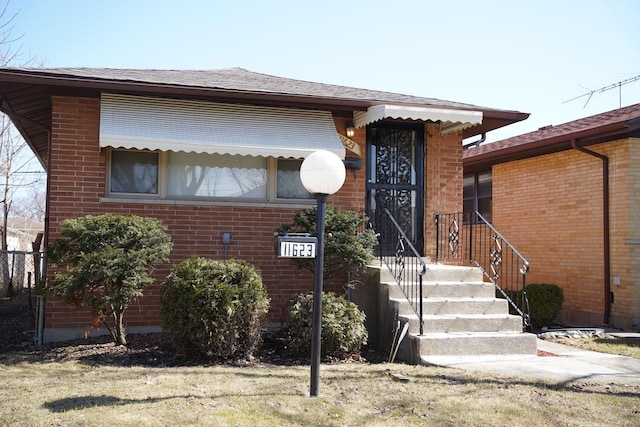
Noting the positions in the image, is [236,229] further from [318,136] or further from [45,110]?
[45,110]

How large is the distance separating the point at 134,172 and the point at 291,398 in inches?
192

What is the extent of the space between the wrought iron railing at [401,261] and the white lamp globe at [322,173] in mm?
2220

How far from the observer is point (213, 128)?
867 cm

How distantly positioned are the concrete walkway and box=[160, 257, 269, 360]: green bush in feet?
7.10

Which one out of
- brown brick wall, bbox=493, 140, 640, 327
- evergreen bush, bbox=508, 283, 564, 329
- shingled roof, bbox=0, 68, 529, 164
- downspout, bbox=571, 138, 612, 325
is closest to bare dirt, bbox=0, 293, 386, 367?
shingled roof, bbox=0, 68, 529, 164

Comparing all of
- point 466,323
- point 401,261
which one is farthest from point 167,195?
point 466,323

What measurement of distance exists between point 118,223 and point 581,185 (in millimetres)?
9057

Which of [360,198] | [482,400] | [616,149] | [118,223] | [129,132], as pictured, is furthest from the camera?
[616,149]

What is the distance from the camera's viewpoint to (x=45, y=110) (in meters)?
9.97

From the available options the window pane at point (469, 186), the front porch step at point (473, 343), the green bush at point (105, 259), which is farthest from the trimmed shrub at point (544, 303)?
the green bush at point (105, 259)

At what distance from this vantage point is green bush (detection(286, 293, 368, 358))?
725cm

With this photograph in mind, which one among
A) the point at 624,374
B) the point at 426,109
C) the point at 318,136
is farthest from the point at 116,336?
the point at 624,374

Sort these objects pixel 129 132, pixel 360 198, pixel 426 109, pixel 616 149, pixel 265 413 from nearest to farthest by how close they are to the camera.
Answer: pixel 265 413
pixel 129 132
pixel 426 109
pixel 360 198
pixel 616 149

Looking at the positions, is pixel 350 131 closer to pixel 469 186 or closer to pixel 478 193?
pixel 478 193
